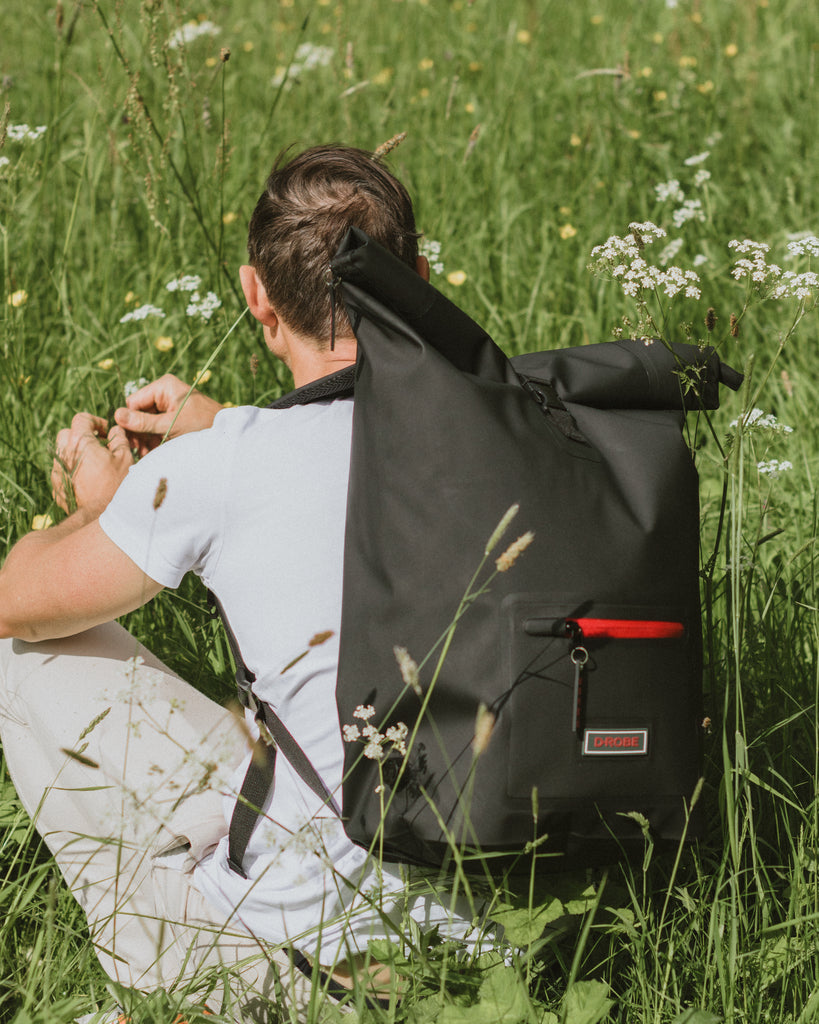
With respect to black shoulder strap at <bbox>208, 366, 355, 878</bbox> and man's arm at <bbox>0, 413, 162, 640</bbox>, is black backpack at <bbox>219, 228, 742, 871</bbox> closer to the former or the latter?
black shoulder strap at <bbox>208, 366, 355, 878</bbox>

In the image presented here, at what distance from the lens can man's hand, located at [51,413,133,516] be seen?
1843 millimetres

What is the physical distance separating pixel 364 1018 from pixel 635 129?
137 inches

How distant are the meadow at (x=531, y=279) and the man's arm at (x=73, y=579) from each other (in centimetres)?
37

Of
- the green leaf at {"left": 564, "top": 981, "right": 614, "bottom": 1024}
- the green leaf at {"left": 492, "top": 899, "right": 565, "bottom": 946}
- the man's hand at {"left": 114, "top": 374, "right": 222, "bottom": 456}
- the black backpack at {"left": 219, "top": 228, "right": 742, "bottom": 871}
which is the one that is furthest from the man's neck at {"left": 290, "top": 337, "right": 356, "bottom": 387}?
the green leaf at {"left": 564, "top": 981, "right": 614, "bottom": 1024}

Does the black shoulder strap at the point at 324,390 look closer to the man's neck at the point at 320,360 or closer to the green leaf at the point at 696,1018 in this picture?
the man's neck at the point at 320,360

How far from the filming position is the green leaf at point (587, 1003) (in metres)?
1.44

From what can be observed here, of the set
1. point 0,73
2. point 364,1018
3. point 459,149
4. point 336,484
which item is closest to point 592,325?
point 459,149

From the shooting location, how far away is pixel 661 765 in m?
1.41

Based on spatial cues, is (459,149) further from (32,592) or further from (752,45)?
(32,592)

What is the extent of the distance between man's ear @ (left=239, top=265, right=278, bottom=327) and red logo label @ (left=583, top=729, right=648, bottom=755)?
87 centimetres

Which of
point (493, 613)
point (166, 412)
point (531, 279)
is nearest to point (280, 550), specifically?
point (493, 613)

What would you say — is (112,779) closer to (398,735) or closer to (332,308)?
(398,735)

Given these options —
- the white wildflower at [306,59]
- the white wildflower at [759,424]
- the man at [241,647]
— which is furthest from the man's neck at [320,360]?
the white wildflower at [306,59]

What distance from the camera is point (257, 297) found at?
1745 mm
